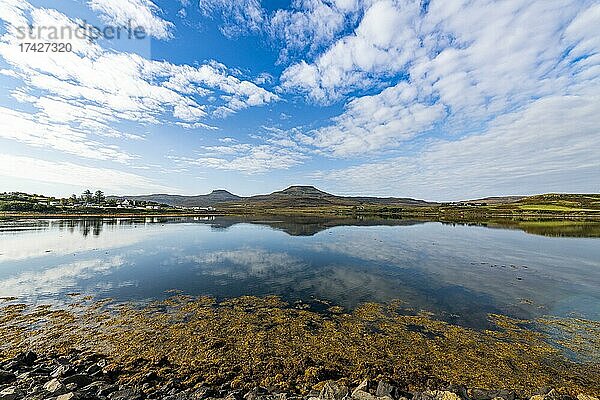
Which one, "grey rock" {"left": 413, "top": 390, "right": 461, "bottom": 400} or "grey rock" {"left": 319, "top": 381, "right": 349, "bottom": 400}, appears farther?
"grey rock" {"left": 319, "top": 381, "right": 349, "bottom": 400}

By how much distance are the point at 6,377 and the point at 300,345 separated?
35.7 feet

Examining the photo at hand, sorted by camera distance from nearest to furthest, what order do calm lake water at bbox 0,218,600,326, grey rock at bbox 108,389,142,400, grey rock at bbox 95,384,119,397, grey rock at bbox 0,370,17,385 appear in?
grey rock at bbox 108,389,142,400 → grey rock at bbox 95,384,119,397 → grey rock at bbox 0,370,17,385 → calm lake water at bbox 0,218,600,326

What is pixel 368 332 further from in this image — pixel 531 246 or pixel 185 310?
pixel 531 246

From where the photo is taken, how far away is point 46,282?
2195 cm

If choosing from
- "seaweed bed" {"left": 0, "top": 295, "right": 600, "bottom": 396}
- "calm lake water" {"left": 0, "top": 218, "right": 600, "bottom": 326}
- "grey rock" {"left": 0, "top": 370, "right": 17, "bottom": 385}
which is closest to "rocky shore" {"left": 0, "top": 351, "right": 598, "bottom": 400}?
"grey rock" {"left": 0, "top": 370, "right": 17, "bottom": 385}

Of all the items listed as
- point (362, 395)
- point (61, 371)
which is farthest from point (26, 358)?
point (362, 395)

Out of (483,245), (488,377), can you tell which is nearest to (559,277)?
(483,245)

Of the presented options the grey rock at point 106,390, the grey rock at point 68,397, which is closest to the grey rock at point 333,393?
the grey rock at point 106,390

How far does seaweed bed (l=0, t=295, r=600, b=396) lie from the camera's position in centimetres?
1066

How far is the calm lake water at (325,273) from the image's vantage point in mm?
19828

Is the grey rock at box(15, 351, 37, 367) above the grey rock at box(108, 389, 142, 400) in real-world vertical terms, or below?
above

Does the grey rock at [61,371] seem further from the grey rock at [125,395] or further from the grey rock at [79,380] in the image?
the grey rock at [125,395]

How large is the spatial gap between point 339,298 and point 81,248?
36109mm

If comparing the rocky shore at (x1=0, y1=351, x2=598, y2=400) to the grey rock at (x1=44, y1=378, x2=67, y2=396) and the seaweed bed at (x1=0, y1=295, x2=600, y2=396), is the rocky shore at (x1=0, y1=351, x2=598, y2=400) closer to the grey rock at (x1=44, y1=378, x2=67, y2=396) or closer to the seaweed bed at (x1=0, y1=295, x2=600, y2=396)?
the grey rock at (x1=44, y1=378, x2=67, y2=396)
